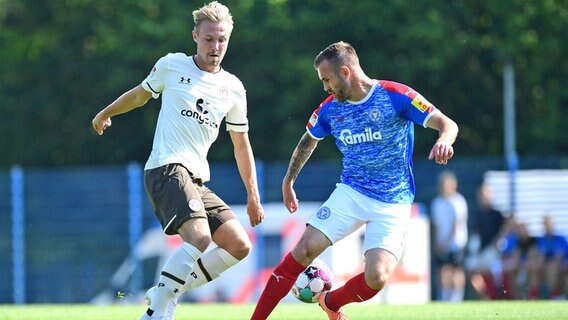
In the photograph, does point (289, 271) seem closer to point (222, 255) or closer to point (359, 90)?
point (222, 255)

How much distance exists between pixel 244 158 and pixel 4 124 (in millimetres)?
19262

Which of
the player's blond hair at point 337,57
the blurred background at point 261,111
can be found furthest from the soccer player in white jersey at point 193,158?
the blurred background at point 261,111

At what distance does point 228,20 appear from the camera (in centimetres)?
838

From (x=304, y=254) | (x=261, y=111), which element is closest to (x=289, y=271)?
(x=304, y=254)

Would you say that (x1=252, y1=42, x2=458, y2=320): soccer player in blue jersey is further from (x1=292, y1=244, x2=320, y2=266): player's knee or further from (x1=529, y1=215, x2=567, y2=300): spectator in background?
(x1=529, y1=215, x2=567, y2=300): spectator in background

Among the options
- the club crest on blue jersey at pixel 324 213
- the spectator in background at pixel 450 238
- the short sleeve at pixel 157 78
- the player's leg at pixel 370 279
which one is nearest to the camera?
the player's leg at pixel 370 279

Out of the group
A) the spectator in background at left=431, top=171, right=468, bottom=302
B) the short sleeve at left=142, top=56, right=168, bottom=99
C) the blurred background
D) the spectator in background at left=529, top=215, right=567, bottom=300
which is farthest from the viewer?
the blurred background

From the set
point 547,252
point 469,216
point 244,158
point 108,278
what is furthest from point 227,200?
point 244,158

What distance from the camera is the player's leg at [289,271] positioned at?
312 inches

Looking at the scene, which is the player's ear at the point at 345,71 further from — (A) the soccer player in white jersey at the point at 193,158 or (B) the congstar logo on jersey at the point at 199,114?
(B) the congstar logo on jersey at the point at 199,114

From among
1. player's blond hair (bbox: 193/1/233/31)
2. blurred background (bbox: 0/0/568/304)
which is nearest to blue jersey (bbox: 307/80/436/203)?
player's blond hair (bbox: 193/1/233/31)

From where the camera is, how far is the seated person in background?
16344 millimetres

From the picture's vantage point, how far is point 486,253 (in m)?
17.3

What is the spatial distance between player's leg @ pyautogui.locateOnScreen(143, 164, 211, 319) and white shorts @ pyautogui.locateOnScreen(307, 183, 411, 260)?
31.6 inches
